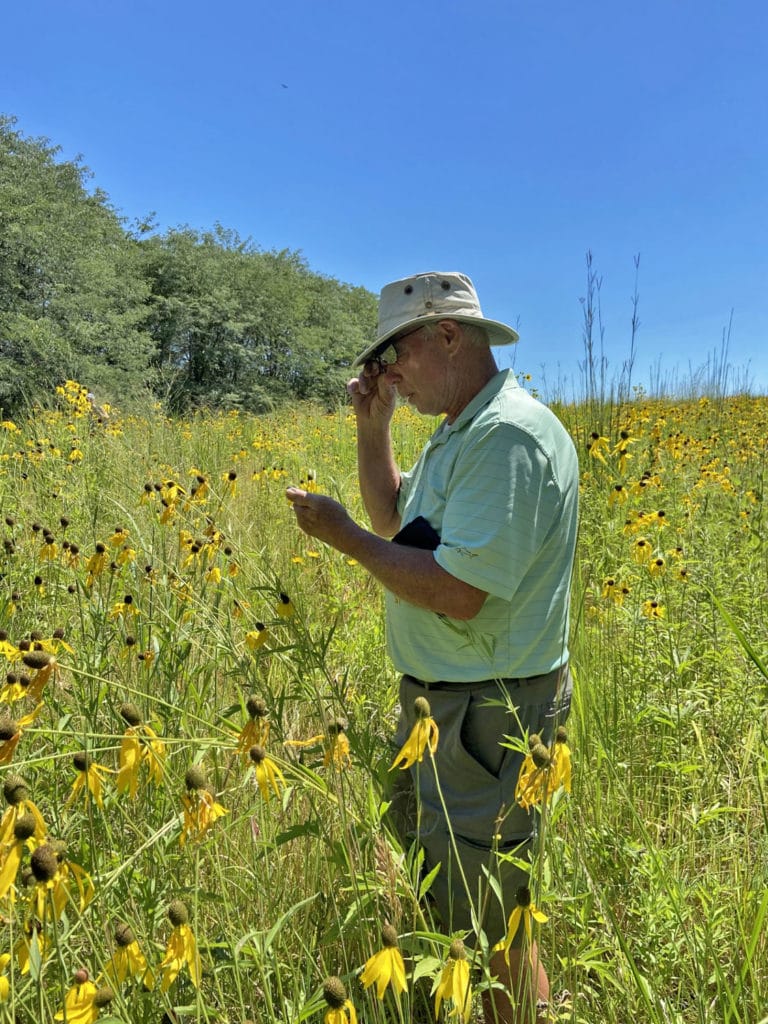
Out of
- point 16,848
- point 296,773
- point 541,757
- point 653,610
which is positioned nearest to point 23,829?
point 16,848

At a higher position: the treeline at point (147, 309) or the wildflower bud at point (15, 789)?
the treeline at point (147, 309)

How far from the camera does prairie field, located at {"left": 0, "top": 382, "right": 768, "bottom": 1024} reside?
95 cm

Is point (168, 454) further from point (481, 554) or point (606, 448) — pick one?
point (481, 554)

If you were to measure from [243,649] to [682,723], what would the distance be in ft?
4.58

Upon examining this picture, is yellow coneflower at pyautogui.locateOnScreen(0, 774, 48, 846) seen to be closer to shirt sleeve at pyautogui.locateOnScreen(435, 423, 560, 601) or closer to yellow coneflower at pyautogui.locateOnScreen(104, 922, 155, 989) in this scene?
yellow coneflower at pyautogui.locateOnScreen(104, 922, 155, 989)

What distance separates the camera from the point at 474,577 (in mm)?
1444

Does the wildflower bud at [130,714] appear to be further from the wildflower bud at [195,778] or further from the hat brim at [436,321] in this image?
the hat brim at [436,321]

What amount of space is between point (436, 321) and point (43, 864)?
144 centimetres

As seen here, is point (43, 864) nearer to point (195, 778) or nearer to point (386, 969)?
point (195, 778)

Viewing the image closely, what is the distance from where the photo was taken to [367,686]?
2.69 meters

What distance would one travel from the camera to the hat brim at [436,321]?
1727 millimetres

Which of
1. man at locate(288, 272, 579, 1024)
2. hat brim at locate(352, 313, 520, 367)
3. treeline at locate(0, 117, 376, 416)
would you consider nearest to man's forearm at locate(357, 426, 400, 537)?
hat brim at locate(352, 313, 520, 367)

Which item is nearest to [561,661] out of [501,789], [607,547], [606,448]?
[501,789]

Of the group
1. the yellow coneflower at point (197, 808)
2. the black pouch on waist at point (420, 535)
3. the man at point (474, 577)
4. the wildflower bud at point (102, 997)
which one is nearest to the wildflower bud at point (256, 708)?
the yellow coneflower at point (197, 808)
